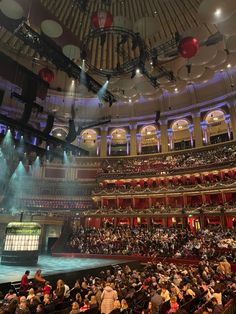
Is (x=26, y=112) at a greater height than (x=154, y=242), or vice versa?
(x=26, y=112)

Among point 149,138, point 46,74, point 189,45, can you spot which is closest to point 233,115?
point 149,138

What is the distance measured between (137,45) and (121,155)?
73.2ft

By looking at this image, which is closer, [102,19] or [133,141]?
[102,19]

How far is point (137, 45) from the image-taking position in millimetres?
14188

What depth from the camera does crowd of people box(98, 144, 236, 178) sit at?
1099 inches

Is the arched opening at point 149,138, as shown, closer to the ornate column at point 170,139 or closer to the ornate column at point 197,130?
the ornate column at point 170,139

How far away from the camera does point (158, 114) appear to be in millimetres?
32156

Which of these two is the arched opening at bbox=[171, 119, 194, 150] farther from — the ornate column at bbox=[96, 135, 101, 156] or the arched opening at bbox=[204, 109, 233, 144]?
the ornate column at bbox=[96, 135, 101, 156]

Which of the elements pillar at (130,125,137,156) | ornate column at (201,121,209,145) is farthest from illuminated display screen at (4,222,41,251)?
ornate column at (201,121,209,145)

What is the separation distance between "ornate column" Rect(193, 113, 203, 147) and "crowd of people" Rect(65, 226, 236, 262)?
1153cm

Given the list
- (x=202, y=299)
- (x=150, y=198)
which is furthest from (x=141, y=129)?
(x=202, y=299)

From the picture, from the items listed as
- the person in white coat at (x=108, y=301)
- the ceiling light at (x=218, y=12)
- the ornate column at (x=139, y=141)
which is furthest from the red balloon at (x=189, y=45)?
the ornate column at (x=139, y=141)

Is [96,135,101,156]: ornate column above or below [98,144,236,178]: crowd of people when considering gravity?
above

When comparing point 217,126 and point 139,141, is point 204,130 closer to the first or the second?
point 217,126
